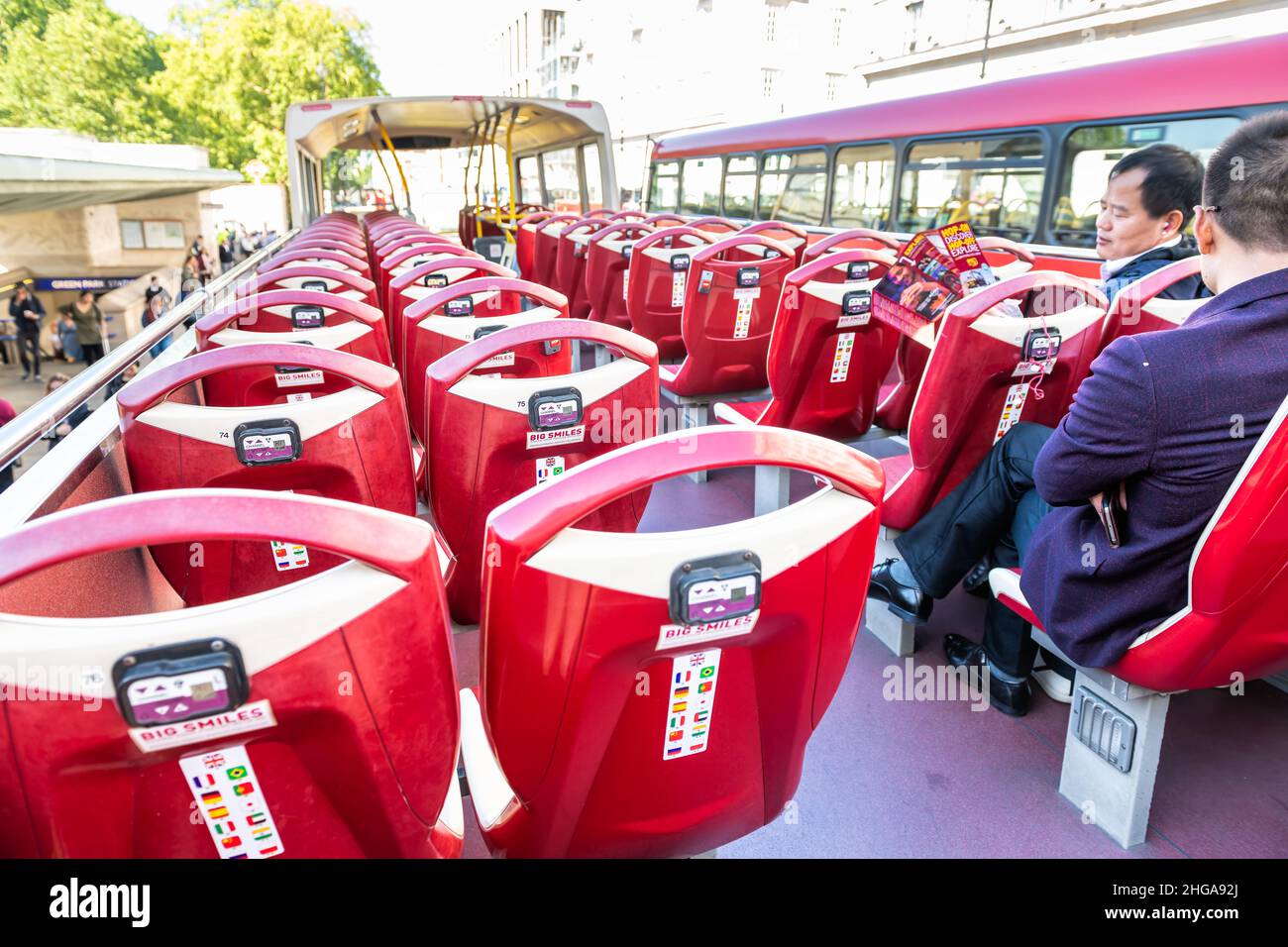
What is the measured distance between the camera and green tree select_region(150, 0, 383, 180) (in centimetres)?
3525

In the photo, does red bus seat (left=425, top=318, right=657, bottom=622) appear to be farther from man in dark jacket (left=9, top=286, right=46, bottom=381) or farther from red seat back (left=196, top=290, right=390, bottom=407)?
man in dark jacket (left=9, top=286, right=46, bottom=381)

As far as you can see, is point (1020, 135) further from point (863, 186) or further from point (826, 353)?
point (826, 353)

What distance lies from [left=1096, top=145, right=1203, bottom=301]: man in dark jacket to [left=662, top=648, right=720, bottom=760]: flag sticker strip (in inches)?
100

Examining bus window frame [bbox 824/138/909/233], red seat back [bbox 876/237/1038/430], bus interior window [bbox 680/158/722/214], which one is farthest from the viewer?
bus interior window [bbox 680/158/722/214]

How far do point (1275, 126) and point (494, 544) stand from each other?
1.71 meters

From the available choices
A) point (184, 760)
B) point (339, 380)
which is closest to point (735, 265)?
point (339, 380)

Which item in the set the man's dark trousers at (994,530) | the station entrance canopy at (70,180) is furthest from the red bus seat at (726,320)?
the station entrance canopy at (70,180)

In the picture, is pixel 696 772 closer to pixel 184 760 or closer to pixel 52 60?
pixel 184 760

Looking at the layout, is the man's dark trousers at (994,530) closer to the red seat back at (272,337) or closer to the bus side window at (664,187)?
the red seat back at (272,337)

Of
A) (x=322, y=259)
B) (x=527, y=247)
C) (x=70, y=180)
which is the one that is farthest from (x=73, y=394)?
(x=70, y=180)

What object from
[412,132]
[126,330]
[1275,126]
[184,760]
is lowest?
[126,330]

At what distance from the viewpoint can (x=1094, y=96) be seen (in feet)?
19.6

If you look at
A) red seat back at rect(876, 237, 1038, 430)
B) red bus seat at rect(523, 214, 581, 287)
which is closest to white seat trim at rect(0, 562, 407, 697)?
red seat back at rect(876, 237, 1038, 430)

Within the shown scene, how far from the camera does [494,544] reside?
39.9 inches
